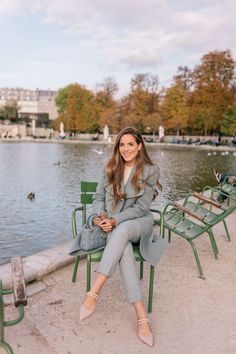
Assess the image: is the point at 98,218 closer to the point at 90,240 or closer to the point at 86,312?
the point at 90,240

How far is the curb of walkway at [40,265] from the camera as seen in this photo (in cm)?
362

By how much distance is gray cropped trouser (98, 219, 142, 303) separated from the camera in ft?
9.59

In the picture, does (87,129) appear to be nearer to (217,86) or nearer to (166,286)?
(217,86)

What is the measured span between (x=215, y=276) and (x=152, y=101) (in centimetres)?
5429

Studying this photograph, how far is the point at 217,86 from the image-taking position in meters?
50.0

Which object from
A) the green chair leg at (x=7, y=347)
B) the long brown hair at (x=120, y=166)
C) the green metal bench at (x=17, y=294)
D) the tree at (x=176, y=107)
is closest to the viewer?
the green metal bench at (x=17, y=294)

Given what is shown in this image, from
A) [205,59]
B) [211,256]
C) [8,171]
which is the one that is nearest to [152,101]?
[205,59]

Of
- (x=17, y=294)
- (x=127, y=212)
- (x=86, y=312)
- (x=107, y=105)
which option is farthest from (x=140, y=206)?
(x=107, y=105)

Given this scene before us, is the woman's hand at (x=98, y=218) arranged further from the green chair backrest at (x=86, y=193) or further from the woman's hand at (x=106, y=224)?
the green chair backrest at (x=86, y=193)

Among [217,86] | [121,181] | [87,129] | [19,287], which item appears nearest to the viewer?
[19,287]

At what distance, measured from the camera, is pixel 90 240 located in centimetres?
325

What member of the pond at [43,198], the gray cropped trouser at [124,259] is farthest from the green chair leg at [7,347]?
the pond at [43,198]

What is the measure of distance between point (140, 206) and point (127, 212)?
5.2 inches

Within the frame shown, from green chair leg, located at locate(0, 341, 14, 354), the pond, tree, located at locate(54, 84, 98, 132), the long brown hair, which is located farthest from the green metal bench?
tree, located at locate(54, 84, 98, 132)
